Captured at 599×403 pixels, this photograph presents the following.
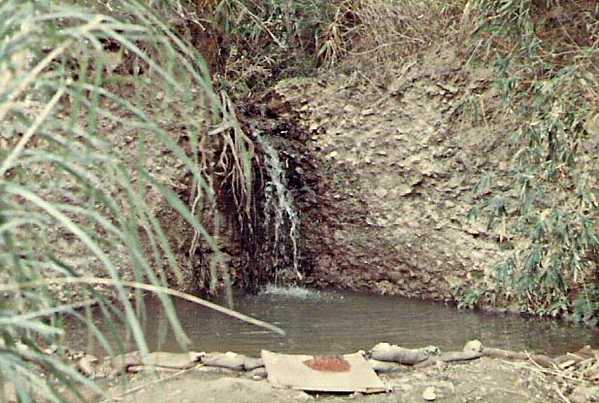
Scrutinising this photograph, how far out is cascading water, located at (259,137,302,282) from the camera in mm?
6980

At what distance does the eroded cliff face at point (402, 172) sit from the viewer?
6281 millimetres

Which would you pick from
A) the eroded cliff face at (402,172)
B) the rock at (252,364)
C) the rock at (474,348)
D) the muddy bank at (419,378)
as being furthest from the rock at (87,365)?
the eroded cliff face at (402,172)

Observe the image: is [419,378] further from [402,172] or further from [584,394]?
[402,172]

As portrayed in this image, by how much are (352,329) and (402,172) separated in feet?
5.78

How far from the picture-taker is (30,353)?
1103 mm

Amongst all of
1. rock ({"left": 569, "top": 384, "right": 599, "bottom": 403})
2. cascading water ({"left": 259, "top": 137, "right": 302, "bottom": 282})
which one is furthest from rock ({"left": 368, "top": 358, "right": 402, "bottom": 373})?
cascading water ({"left": 259, "top": 137, "right": 302, "bottom": 282})

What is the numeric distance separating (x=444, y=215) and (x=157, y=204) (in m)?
2.12

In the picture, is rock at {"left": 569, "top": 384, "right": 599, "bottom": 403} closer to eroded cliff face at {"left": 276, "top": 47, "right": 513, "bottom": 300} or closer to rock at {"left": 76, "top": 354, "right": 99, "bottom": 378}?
rock at {"left": 76, "top": 354, "right": 99, "bottom": 378}

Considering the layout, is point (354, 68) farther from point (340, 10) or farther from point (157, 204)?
point (157, 204)

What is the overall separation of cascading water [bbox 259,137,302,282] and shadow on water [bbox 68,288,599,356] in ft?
2.55

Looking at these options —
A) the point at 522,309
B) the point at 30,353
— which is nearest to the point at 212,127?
the point at 522,309

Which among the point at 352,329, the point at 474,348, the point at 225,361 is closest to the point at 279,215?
the point at 352,329

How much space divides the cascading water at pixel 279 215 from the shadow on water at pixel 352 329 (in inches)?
30.6

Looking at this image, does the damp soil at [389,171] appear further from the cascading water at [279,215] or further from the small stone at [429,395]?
the small stone at [429,395]
